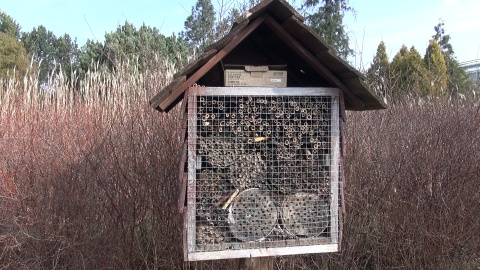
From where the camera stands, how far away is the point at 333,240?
2.75 metres

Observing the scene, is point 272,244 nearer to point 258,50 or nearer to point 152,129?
point 258,50

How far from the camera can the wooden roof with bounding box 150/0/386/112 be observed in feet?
8.19

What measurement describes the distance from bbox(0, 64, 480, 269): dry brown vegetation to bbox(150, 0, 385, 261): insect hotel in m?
1.68

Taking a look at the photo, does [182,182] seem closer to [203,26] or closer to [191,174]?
[191,174]

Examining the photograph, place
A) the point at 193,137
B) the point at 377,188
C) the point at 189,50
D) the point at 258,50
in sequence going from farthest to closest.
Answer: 1. the point at 189,50
2. the point at 377,188
3. the point at 258,50
4. the point at 193,137

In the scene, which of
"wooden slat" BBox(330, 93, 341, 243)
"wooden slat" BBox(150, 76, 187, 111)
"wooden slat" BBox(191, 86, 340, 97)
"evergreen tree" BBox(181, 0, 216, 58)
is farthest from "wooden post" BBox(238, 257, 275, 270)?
"evergreen tree" BBox(181, 0, 216, 58)

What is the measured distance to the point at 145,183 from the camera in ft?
13.9

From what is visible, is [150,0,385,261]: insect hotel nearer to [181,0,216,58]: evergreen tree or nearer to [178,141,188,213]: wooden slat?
[178,141,188,213]: wooden slat

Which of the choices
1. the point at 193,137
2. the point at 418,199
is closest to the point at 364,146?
the point at 418,199

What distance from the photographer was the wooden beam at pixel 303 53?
2.64 meters

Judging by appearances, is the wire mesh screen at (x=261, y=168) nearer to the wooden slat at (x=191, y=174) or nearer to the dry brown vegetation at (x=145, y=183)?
the wooden slat at (x=191, y=174)

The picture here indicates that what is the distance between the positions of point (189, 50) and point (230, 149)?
2980 mm

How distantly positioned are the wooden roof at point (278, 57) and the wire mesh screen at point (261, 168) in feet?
0.43

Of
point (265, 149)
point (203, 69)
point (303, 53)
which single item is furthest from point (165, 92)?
point (303, 53)
